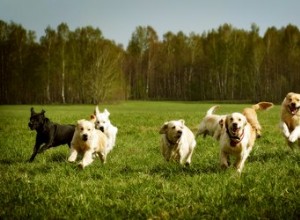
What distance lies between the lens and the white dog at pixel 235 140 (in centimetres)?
723

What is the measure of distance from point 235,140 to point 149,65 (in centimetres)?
7218

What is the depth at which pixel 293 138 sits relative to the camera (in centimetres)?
924

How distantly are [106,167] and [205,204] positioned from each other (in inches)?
123

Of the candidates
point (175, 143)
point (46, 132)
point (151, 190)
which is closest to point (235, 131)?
point (175, 143)

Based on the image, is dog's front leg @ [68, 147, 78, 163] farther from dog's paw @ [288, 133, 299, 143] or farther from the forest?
the forest

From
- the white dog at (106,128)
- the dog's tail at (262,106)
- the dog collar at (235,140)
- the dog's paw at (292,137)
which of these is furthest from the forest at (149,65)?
the dog collar at (235,140)

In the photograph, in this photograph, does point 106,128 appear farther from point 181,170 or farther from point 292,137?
point 292,137

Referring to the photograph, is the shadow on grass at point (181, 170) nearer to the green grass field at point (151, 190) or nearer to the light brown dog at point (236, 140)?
the green grass field at point (151, 190)

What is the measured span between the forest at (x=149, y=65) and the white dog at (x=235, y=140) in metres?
44.1

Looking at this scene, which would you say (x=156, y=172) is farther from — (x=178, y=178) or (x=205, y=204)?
(x=205, y=204)

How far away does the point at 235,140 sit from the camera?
23.7ft

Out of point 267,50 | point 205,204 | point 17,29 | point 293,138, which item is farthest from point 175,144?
point 267,50

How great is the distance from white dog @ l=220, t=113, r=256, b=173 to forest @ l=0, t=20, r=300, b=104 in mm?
44072

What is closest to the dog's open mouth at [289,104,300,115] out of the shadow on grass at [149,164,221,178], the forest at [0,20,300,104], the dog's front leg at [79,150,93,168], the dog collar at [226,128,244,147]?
the shadow on grass at [149,164,221,178]
